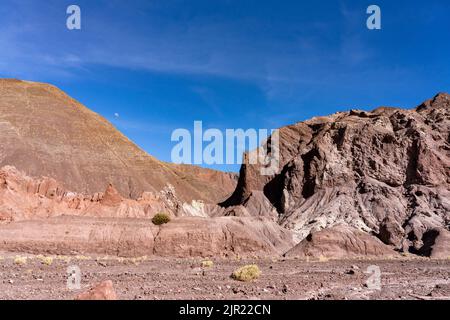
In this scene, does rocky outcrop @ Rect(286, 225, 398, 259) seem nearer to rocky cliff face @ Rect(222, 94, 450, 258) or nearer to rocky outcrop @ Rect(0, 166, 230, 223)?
rocky cliff face @ Rect(222, 94, 450, 258)

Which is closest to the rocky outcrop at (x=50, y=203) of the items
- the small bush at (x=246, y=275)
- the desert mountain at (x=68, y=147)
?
Result: the desert mountain at (x=68, y=147)

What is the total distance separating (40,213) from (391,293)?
49446mm

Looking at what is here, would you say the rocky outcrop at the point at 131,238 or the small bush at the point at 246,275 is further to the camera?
the rocky outcrop at the point at 131,238

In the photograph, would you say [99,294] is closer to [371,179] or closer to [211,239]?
[211,239]

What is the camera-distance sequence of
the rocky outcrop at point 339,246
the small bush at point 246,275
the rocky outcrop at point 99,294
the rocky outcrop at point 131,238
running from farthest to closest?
the rocky outcrop at point 339,246, the rocky outcrop at point 131,238, the small bush at point 246,275, the rocky outcrop at point 99,294

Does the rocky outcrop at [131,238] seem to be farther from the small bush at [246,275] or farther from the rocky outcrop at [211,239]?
the small bush at [246,275]

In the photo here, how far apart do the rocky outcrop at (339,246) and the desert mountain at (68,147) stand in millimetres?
60278

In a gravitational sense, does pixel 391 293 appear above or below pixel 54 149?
below

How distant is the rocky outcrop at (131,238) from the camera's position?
39.7 metres

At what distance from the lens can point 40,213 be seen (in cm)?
5434

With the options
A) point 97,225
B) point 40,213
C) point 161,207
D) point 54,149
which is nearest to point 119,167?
point 54,149

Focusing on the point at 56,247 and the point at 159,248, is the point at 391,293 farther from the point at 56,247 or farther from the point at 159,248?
the point at 56,247
